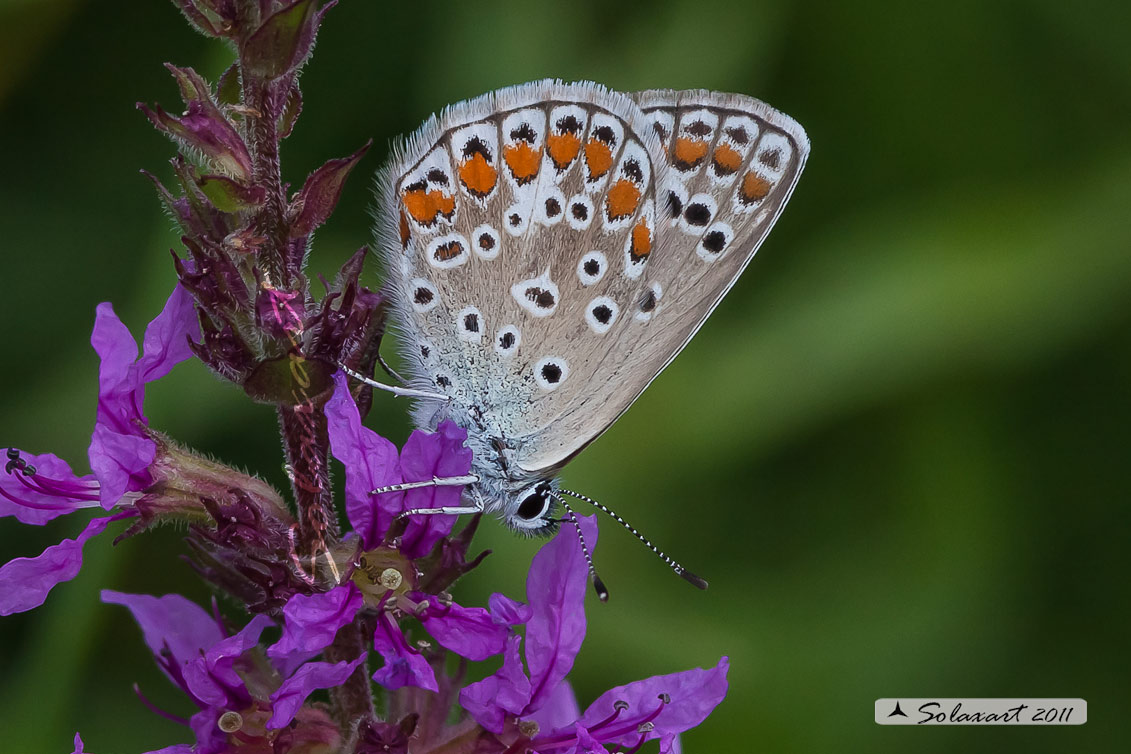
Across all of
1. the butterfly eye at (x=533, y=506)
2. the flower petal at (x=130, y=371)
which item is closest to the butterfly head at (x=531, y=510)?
the butterfly eye at (x=533, y=506)

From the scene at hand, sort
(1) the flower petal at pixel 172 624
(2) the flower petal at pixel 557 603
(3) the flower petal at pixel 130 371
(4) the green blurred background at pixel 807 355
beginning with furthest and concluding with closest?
1. (4) the green blurred background at pixel 807 355
2. (1) the flower petal at pixel 172 624
3. (2) the flower petal at pixel 557 603
4. (3) the flower petal at pixel 130 371

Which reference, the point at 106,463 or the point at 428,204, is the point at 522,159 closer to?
the point at 428,204

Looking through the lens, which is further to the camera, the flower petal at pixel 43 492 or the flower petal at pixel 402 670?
the flower petal at pixel 43 492

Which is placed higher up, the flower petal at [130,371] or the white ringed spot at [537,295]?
the white ringed spot at [537,295]

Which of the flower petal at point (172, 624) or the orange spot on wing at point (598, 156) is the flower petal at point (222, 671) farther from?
the orange spot on wing at point (598, 156)

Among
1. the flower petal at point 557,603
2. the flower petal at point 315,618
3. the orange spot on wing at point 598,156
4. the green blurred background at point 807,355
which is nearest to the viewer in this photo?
the flower petal at point 315,618

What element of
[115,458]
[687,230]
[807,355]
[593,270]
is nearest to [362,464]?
[115,458]

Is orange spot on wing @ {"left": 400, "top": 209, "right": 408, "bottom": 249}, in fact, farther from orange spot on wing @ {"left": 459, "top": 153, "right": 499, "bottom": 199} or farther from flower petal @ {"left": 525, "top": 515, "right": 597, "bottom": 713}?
flower petal @ {"left": 525, "top": 515, "right": 597, "bottom": 713}

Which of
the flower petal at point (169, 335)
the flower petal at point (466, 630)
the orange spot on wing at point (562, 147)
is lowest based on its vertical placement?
the flower petal at point (466, 630)
